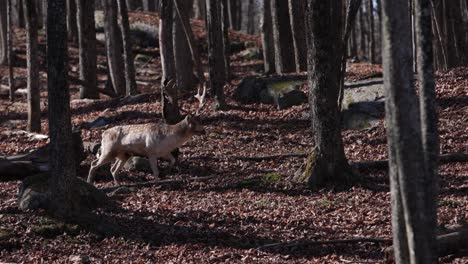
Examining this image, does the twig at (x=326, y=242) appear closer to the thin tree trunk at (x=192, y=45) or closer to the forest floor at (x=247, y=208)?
the forest floor at (x=247, y=208)

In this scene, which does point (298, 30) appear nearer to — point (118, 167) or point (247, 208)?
point (118, 167)

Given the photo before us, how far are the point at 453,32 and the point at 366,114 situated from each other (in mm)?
7916

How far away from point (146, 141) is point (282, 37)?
10569 millimetres

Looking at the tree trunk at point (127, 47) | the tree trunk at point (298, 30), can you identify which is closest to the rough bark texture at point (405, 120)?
the tree trunk at point (298, 30)

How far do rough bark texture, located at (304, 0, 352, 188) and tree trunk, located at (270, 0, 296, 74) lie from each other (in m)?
11.5

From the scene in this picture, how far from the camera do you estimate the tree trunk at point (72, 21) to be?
100 feet

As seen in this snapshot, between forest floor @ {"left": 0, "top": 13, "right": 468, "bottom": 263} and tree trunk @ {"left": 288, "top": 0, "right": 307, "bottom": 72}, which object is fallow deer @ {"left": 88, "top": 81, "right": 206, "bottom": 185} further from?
tree trunk @ {"left": 288, "top": 0, "right": 307, "bottom": 72}

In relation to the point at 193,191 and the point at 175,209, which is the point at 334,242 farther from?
the point at 193,191

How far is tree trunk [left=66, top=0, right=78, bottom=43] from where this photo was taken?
3052cm

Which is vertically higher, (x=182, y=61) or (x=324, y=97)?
(x=182, y=61)

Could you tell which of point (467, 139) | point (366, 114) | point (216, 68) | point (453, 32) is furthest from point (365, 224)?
point (453, 32)

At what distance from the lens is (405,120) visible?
6961 mm

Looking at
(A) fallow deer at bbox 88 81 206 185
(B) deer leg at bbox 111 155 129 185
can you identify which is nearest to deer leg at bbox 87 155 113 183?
(A) fallow deer at bbox 88 81 206 185

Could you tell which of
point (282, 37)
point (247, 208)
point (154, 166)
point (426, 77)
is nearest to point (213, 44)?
point (282, 37)
